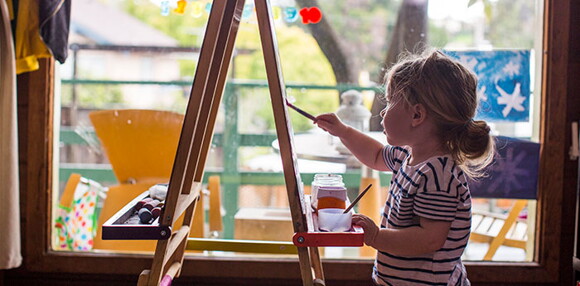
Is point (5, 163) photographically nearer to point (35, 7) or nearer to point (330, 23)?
point (35, 7)

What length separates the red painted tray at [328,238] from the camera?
152cm

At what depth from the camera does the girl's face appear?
1.63 m

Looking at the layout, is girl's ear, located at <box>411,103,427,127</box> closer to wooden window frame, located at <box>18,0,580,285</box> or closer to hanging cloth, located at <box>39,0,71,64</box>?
wooden window frame, located at <box>18,0,580,285</box>

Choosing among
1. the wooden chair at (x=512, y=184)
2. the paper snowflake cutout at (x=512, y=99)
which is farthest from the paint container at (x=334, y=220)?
the paper snowflake cutout at (x=512, y=99)

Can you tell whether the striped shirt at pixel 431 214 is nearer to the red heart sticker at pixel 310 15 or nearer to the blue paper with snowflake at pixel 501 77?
the blue paper with snowflake at pixel 501 77

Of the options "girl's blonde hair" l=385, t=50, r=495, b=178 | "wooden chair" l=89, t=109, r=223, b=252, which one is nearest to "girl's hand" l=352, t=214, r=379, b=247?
"girl's blonde hair" l=385, t=50, r=495, b=178

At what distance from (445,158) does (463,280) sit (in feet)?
1.05

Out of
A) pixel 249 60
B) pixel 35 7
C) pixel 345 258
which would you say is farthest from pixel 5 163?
pixel 345 258

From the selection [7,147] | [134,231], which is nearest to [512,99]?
[134,231]

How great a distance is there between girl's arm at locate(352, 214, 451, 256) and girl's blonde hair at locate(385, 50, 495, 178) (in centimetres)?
19

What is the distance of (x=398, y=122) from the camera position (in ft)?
5.39

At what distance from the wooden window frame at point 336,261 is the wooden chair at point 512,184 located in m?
0.05

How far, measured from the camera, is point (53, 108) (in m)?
2.54

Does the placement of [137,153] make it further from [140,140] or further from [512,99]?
[512,99]
